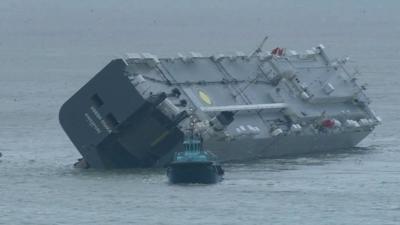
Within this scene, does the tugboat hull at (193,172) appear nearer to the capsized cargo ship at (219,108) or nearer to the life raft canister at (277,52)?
the capsized cargo ship at (219,108)

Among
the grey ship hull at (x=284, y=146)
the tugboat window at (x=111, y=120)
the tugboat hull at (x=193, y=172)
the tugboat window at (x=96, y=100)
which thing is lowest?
the tugboat hull at (x=193, y=172)

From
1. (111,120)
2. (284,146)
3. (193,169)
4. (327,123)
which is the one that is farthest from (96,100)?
(327,123)

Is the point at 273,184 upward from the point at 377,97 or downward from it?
downward

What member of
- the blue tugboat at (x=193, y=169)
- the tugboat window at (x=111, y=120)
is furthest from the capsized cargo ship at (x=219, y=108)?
the blue tugboat at (x=193, y=169)

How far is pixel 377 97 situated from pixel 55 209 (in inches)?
1947

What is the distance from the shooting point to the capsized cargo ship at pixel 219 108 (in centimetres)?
A: 8362

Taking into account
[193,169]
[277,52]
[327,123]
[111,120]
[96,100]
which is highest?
[277,52]

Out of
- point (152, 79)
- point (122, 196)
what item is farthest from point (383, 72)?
point (122, 196)

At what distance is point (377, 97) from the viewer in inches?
4712

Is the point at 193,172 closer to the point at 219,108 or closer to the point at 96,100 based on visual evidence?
the point at 96,100

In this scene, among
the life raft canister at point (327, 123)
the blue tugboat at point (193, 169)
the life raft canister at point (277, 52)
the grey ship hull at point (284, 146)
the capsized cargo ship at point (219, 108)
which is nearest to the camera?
the blue tugboat at point (193, 169)

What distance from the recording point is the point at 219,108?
86.8 meters

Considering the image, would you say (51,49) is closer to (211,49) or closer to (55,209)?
(211,49)

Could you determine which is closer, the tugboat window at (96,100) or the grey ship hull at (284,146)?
the tugboat window at (96,100)
